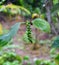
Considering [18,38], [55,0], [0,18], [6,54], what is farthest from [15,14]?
[55,0]

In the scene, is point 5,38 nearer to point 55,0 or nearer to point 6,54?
point 55,0

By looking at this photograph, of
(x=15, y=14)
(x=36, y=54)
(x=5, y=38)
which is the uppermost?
(x=5, y=38)

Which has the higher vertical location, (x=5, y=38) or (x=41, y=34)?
(x=5, y=38)

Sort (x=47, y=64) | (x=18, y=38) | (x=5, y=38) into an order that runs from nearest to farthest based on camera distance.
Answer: (x=5, y=38) < (x=47, y=64) < (x=18, y=38)

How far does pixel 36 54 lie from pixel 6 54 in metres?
0.79

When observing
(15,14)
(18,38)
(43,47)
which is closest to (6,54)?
(43,47)

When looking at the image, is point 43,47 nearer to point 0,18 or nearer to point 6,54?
point 6,54

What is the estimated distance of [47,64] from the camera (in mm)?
3021

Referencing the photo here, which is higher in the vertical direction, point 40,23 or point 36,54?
point 40,23

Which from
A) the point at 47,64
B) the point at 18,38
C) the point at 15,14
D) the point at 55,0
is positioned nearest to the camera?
the point at 55,0

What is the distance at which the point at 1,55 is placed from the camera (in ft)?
10.6

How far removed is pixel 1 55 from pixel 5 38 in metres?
2.61

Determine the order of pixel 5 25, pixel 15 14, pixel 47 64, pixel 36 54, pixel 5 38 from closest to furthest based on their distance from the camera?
pixel 5 38, pixel 47 64, pixel 36 54, pixel 5 25, pixel 15 14

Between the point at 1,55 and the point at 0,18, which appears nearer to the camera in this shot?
the point at 1,55
